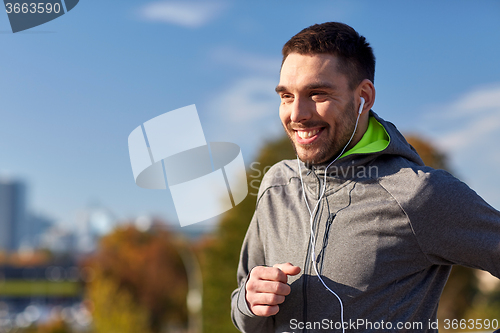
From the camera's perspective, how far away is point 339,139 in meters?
1.80

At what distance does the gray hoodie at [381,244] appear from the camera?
161cm

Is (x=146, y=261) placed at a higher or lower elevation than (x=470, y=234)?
lower

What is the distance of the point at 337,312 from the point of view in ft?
5.61

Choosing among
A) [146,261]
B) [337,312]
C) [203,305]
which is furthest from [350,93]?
[146,261]

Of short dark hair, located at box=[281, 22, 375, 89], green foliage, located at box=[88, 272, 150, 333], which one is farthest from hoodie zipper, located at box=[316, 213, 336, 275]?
green foliage, located at box=[88, 272, 150, 333]

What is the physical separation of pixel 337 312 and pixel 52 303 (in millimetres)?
79047

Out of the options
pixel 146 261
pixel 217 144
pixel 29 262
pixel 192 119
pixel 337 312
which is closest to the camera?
pixel 337 312

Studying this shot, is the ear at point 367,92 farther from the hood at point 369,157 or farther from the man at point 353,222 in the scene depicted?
the hood at point 369,157

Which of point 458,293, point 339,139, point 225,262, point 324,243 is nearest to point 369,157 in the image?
point 339,139

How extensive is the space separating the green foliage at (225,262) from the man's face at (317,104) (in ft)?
48.3

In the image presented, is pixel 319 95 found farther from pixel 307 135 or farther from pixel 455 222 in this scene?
pixel 455 222

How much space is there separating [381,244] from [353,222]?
5.2 inches

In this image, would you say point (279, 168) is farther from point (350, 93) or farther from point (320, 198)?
point (350, 93)

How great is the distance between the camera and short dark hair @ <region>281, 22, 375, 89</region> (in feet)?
5.78
